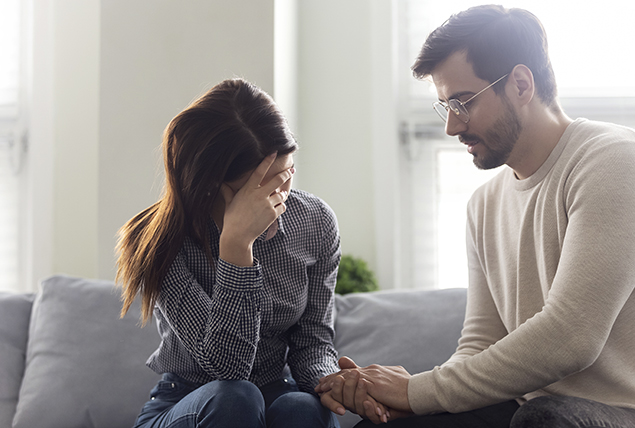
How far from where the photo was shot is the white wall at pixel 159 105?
218 centimetres

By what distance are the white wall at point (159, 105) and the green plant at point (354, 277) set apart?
0.15 metres

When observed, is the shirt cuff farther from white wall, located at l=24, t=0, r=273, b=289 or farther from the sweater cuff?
white wall, located at l=24, t=0, r=273, b=289

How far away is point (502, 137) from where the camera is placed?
129 centimetres

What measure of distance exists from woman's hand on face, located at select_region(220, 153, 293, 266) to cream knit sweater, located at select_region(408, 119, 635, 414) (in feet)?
1.52

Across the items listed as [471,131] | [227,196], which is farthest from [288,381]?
[471,131]

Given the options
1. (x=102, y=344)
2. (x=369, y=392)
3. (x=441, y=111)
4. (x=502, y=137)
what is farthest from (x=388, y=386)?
(x=102, y=344)

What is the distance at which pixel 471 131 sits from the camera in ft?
4.36

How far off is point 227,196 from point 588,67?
192 cm

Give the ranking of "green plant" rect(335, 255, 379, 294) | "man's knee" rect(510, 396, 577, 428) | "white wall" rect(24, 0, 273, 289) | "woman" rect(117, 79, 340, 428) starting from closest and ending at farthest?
"man's knee" rect(510, 396, 577, 428) < "woman" rect(117, 79, 340, 428) < "white wall" rect(24, 0, 273, 289) < "green plant" rect(335, 255, 379, 294)

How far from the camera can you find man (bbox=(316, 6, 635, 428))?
3.29ft

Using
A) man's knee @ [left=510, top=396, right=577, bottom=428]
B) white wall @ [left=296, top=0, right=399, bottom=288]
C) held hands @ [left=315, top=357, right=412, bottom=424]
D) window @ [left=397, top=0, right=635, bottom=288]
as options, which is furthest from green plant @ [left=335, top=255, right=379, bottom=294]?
man's knee @ [left=510, top=396, right=577, bottom=428]

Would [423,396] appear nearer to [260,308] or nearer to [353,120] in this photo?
[260,308]

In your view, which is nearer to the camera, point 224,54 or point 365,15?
point 224,54

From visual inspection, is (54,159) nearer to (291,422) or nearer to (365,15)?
(365,15)
